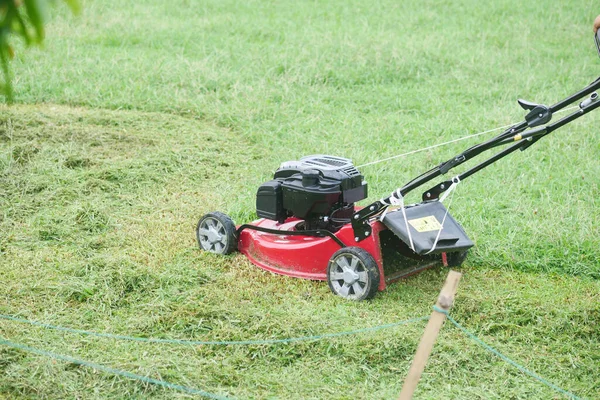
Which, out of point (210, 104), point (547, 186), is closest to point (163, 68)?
point (210, 104)

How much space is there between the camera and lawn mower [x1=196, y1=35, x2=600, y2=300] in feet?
12.7

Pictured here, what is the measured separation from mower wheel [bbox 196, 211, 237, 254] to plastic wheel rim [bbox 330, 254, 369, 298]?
772 mm

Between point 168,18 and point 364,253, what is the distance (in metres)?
7.09

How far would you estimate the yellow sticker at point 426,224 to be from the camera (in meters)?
3.98

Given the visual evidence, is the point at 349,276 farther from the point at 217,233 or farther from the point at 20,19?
the point at 20,19

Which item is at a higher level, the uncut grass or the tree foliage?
the tree foliage

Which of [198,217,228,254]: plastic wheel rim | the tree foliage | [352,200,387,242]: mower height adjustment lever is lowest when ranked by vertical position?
[198,217,228,254]: plastic wheel rim

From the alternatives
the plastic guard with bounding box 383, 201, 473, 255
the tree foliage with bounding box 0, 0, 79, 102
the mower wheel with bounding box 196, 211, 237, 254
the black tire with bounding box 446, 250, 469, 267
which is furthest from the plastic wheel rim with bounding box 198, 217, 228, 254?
the tree foliage with bounding box 0, 0, 79, 102

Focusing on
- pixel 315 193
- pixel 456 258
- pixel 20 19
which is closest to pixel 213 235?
pixel 315 193

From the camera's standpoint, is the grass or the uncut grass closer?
the uncut grass

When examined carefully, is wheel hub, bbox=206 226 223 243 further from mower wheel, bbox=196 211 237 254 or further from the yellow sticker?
the yellow sticker

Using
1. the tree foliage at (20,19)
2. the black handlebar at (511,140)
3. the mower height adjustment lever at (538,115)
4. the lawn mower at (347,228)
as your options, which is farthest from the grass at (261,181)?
the tree foliage at (20,19)

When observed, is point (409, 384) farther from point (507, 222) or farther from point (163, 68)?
point (163, 68)

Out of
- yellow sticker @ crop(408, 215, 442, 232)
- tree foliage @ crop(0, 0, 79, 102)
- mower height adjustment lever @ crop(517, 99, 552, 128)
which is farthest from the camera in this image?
yellow sticker @ crop(408, 215, 442, 232)
